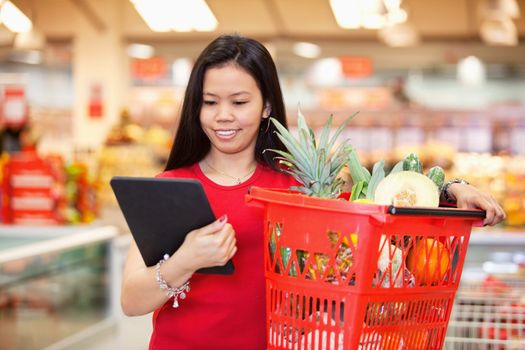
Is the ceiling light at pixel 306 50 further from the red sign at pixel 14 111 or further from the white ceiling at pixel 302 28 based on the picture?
the red sign at pixel 14 111

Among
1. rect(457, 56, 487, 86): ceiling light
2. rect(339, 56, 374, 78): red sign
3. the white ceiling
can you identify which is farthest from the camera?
rect(339, 56, 374, 78): red sign

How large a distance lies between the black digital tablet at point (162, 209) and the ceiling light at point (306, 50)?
369 inches

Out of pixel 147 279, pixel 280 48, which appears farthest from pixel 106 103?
pixel 147 279

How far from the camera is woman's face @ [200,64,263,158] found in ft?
7.09

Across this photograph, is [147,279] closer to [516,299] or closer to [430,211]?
[430,211]

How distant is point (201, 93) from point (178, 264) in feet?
1.69

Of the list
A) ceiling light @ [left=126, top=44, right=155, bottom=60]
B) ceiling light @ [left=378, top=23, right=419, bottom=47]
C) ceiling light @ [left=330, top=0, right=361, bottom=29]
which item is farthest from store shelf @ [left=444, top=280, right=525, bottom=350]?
ceiling light @ [left=126, top=44, right=155, bottom=60]

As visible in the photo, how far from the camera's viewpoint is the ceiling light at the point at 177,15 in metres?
10.9

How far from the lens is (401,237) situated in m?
1.71

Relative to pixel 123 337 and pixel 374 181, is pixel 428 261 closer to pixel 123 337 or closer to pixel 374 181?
pixel 374 181

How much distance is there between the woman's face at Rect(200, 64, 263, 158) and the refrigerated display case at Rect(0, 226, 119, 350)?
315 cm

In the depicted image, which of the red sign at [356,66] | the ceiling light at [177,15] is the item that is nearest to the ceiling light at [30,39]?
the ceiling light at [177,15]

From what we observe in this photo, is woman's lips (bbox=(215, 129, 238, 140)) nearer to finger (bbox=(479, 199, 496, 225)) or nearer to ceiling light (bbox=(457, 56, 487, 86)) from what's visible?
finger (bbox=(479, 199, 496, 225))

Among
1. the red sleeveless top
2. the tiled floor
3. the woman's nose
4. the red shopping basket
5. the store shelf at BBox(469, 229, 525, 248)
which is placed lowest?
the tiled floor
